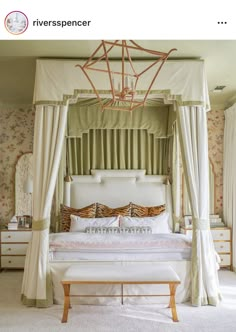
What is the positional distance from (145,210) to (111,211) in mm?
510

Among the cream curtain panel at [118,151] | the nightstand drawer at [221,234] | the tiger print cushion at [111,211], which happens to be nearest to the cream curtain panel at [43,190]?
the tiger print cushion at [111,211]

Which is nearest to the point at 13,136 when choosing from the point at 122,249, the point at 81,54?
the point at 81,54

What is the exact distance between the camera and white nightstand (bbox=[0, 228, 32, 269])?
20.8 ft

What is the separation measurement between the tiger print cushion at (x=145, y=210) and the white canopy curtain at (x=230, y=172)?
1.10 metres

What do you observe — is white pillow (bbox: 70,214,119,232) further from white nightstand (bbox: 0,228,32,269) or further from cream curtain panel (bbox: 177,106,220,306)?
cream curtain panel (bbox: 177,106,220,306)

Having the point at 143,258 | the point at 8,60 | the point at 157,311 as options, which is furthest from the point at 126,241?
the point at 8,60

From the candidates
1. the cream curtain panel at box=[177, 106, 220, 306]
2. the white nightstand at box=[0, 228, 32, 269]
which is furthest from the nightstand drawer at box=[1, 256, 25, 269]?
the cream curtain panel at box=[177, 106, 220, 306]

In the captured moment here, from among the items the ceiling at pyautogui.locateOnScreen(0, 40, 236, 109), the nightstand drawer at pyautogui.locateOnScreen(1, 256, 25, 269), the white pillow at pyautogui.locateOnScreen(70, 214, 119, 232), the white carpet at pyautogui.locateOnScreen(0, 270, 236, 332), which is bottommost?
the white carpet at pyautogui.locateOnScreen(0, 270, 236, 332)

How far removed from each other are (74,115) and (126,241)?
2573 millimetres

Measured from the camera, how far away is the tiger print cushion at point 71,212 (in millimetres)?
6180

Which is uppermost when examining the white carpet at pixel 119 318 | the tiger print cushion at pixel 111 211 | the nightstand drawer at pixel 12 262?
the tiger print cushion at pixel 111 211

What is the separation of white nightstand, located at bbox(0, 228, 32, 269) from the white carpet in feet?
5.24

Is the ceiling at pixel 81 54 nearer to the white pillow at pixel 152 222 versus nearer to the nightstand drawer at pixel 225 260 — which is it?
the white pillow at pixel 152 222
